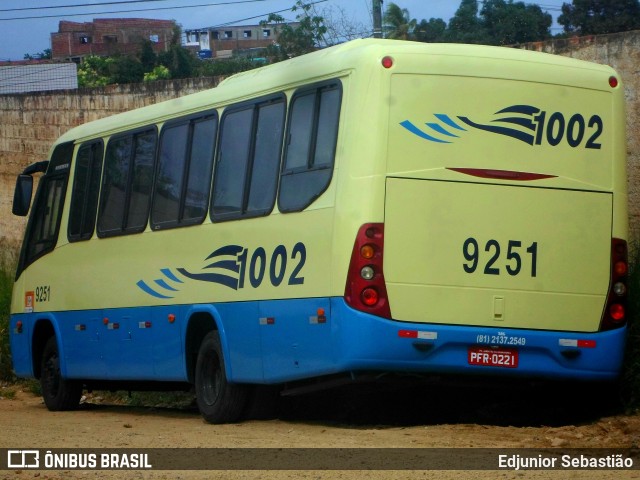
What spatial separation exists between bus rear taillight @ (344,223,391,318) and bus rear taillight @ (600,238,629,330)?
1856 mm

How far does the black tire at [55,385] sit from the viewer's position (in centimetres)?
1497

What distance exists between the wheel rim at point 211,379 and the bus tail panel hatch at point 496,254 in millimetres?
2711

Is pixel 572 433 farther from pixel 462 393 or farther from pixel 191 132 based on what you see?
pixel 191 132

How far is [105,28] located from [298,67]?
93.6 metres

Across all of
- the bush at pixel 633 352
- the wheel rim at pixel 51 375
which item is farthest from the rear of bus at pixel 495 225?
the wheel rim at pixel 51 375

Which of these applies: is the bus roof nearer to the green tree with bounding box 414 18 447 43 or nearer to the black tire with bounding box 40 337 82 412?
the black tire with bounding box 40 337 82 412

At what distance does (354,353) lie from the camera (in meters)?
9.24

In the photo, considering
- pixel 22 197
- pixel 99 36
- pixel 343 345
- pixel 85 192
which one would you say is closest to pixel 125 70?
pixel 22 197

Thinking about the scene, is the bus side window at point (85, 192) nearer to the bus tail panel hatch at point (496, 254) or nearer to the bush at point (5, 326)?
the bus tail panel hatch at point (496, 254)

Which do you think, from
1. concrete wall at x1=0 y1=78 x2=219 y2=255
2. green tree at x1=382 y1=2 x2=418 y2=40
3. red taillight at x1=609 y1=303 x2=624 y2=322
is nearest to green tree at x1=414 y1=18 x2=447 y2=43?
green tree at x1=382 y1=2 x2=418 y2=40

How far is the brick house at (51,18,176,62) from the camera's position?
324 feet

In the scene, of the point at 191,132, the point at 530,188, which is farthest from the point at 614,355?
the point at 191,132

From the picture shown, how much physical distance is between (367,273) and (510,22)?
45.9 meters
